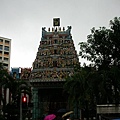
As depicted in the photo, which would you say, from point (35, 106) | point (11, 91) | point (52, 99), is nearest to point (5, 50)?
point (52, 99)

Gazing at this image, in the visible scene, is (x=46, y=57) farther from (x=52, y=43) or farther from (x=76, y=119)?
(x=76, y=119)

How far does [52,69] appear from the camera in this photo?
45.7 meters

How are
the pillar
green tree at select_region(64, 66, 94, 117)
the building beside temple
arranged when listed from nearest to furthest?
green tree at select_region(64, 66, 94, 117)
the pillar
the building beside temple

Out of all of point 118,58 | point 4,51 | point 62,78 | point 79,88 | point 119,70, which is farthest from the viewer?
point 4,51

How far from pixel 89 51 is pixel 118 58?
339 centimetres

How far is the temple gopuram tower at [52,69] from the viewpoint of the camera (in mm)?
44875

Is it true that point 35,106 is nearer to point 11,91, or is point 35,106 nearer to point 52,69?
point 52,69

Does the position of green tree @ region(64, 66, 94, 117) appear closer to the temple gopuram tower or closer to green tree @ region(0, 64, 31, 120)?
green tree @ region(0, 64, 31, 120)

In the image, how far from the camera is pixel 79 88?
29.7 m

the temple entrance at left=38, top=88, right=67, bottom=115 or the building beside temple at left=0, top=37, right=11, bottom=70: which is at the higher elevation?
the building beside temple at left=0, top=37, right=11, bottom=70

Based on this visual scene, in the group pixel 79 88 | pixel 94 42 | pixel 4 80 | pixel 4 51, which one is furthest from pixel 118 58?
pixel 4 51

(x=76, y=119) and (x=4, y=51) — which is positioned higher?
(x=4, y=51)

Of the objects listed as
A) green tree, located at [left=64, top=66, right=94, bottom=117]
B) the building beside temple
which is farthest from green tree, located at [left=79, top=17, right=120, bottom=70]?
the building beside temple

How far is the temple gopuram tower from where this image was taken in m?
44.9
